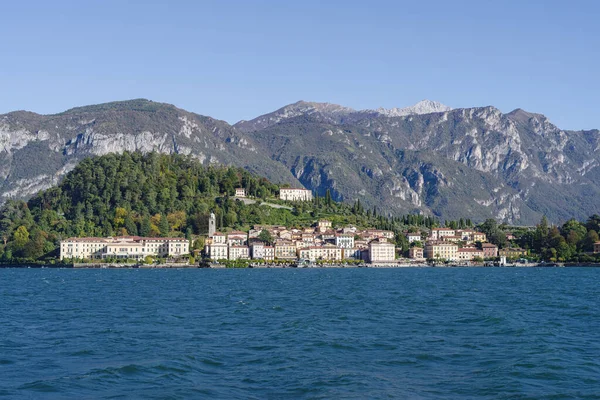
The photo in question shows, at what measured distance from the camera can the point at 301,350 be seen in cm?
3497

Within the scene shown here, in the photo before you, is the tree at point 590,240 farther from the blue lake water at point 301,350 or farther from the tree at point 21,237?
the blue lake water at point 301,350

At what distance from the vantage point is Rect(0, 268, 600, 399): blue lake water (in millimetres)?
27891

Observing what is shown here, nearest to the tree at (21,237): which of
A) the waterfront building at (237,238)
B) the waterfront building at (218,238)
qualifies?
the waterfront building at (218,238)

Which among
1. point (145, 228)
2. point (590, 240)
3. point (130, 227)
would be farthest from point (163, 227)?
point (590, 240)

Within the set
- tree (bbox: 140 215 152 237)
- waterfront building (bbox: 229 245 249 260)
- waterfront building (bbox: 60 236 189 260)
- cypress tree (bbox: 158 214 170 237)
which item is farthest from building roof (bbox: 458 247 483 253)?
tree (bbox: 140 215 152 237)

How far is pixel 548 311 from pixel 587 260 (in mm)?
122191

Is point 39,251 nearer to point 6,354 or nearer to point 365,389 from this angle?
point 6,354

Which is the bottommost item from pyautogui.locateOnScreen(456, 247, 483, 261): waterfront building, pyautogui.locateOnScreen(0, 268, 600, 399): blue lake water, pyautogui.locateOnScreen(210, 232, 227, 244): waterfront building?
pyautogui.locateOnScreen(0, 268, 600, 399): blue lake water

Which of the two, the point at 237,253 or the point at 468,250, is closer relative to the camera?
the point at 237,253

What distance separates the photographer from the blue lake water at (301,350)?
91.5 feet

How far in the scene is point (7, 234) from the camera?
171 m

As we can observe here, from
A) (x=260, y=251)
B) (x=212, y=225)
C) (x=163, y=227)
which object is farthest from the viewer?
(x=212, y=225)

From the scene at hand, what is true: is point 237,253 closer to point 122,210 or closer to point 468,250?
point 122,210

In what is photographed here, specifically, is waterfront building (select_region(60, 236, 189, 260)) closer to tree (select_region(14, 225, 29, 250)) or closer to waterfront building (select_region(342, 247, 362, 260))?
tree (select_region(14, 225, 29, 250))
